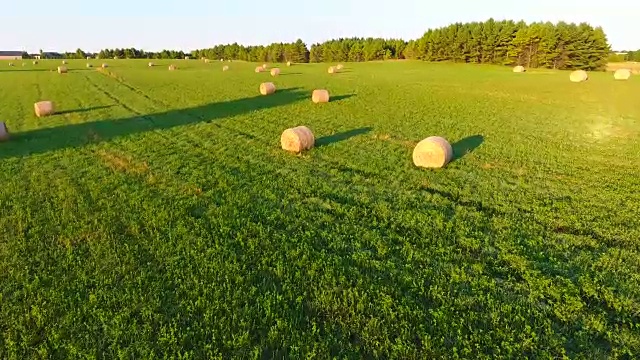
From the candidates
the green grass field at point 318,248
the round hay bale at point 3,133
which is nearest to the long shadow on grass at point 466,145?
the green grass field at point 318,248

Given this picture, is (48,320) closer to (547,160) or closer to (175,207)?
(175,207)

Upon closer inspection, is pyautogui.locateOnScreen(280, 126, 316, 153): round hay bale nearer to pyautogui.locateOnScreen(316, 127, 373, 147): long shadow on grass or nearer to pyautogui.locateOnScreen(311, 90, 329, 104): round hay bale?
pyautogui.locateOnScreen(316, 127, 373, 147): long shadow on grass

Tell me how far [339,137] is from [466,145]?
665 centimetres

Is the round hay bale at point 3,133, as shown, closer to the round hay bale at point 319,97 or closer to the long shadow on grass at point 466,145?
the round hay bale at point 319,97

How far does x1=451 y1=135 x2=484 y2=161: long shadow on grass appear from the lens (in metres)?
18.7

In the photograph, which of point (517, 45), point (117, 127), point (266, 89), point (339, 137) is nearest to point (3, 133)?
point (117, 127)

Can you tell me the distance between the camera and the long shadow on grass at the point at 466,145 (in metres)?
18.7

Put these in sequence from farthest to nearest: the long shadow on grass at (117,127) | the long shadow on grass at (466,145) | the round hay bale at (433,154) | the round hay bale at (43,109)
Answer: the round hay bale at (43,109) < the long shadow on grass at (117,127) < the long shadow on grass at (466,145) < the round hay bale at (433,154)

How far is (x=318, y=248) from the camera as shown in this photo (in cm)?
983

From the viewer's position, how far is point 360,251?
31.4 ft

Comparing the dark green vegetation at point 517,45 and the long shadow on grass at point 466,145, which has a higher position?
the dark green vegetation at point 517,45

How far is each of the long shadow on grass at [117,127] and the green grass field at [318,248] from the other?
0.27 metres

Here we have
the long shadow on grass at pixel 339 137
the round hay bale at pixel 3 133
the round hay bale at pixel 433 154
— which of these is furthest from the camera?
the round hay bale at pixel 3 133

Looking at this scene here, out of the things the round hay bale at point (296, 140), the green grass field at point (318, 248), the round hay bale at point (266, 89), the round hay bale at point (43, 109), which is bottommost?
the green grass field at point (318, 248)
